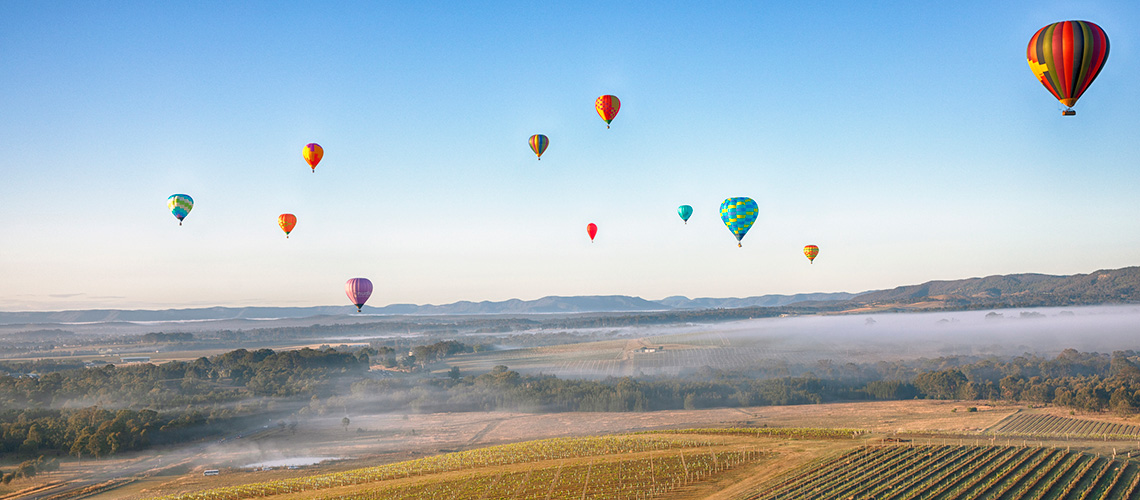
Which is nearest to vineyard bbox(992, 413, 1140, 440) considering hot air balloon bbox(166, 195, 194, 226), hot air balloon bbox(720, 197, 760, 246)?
hot air balloon bbox(720, 197, 760, 246)

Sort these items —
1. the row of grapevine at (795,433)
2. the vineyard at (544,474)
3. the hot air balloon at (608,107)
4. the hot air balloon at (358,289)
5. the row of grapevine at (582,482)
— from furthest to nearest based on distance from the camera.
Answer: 1. the hot air balloon at (358,289)
2. the hot air balloon at (608,107)
3. the row of grapevine at (795,433)
4. the vineyard at (544,474)
5. the row of grapevine at (582,482)

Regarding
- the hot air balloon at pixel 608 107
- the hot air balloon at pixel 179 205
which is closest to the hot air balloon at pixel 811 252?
the hot air balloon at pixel 608 107

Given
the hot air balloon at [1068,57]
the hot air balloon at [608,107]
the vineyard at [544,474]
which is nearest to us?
the hot air balloon at [1068,57]

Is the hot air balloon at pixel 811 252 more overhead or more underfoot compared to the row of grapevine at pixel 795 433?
more overhead

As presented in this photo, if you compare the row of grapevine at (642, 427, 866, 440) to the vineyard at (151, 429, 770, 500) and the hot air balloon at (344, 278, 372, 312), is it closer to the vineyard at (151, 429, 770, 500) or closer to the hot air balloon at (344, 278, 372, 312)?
the vineyard at (151, 429, 770, 500)

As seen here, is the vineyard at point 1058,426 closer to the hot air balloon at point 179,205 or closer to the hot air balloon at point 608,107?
the hot air balloon at point 608,107

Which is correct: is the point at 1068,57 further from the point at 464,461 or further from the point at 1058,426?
the point at 1058,426

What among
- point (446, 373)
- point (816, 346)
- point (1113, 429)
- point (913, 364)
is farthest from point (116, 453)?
point (816, 346)

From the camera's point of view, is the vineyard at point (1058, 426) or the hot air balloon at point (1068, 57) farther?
the vineyard at point (1058, 426)
